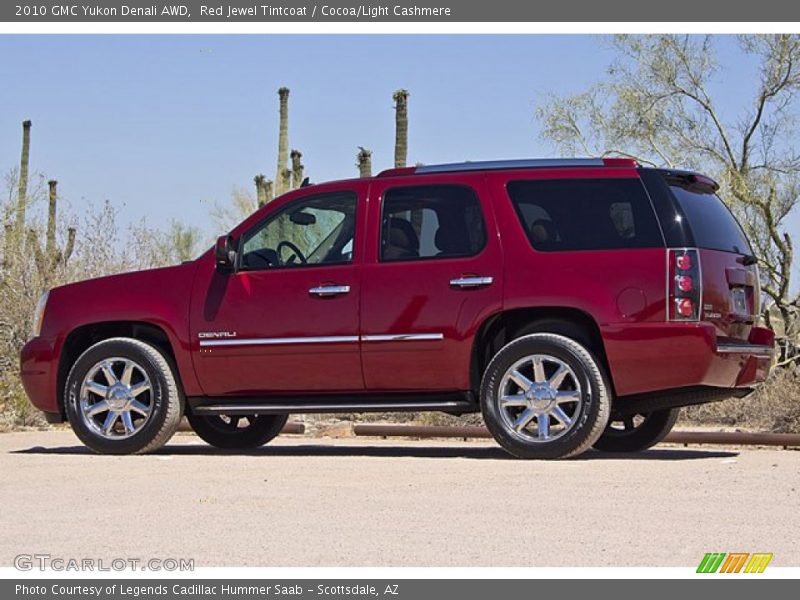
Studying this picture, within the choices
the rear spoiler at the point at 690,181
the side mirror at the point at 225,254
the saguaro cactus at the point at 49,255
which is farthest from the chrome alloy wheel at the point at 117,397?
the saguaro cactus at the point at 49,255

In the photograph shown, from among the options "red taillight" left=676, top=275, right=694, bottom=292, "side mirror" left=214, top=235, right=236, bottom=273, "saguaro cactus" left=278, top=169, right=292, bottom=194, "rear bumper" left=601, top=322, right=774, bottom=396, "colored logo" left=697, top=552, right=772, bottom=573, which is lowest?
"colored logo" left=697, top=552, right=772, bottom=573

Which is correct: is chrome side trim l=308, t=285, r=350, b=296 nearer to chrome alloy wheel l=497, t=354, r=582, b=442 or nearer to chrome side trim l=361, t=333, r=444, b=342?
chrome side trim l=361, t=333, r=444, b=342

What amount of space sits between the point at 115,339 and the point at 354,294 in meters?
1.99

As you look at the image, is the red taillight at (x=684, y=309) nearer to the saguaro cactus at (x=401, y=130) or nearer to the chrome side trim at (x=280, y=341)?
the chrome side trim at (x=280, y=341)

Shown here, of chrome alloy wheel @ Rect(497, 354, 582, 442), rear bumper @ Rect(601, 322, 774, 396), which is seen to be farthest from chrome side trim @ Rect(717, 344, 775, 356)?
chrome alloy wheel @ Rect(497, 354, 582, 442)

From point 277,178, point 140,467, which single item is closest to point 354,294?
point 140,467

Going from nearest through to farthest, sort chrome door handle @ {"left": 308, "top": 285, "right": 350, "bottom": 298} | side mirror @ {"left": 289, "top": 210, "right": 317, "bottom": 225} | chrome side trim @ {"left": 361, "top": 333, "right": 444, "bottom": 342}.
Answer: chrome side trim @ {"left": 361, "top": 333, "right": 444, "bottom": 342}, chrome door handle @ {"left": 308, "top": 285, "right": 350, "bottom": 298}, side mirror @ {"left": 289, "top": 210, "right": 317, "bottom": 225}

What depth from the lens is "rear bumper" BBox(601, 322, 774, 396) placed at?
1058 cm

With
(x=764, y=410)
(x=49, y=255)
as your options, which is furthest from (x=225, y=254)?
(x=49, y=255)

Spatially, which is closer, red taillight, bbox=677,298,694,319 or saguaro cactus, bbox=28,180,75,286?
red taillight, bbox=677,298,694,319

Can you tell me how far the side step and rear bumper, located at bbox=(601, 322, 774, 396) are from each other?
115cm

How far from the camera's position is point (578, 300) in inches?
Result: 428

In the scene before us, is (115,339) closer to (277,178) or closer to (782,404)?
(782,404)

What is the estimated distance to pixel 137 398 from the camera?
12.1 m
